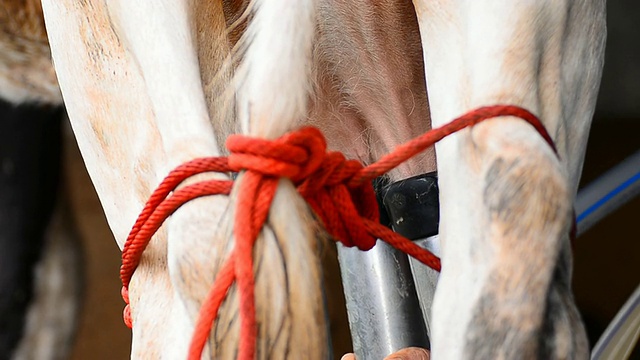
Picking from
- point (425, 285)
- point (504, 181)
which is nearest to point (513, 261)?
point (504, 181)

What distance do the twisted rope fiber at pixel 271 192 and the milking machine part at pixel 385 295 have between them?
0.70 feet

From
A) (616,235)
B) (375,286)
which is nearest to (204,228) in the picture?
(375,286)

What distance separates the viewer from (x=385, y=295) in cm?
85

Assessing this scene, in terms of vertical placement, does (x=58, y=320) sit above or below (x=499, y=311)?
below

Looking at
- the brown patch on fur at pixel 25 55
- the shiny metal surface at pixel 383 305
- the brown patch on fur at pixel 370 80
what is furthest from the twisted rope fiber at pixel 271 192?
the brown patch on fur at pixel 25 55

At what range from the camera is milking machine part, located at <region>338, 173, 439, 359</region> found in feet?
2.70

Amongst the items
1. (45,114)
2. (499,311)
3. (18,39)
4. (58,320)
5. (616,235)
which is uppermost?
(499,311)

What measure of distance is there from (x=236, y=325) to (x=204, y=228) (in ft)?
0.22

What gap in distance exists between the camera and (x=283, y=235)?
51 cm

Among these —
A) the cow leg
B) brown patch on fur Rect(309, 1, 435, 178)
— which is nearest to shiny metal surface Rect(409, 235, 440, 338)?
brown patch on fur Rect(309, 1, 435, 178)

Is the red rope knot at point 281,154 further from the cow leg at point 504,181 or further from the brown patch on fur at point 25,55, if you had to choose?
the brown patch on fur at point 25,55

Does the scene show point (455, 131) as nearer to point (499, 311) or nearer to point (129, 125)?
point (499, 311)

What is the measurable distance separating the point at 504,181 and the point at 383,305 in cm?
33

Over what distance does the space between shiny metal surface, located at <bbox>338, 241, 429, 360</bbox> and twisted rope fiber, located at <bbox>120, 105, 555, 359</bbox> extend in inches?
9.3
